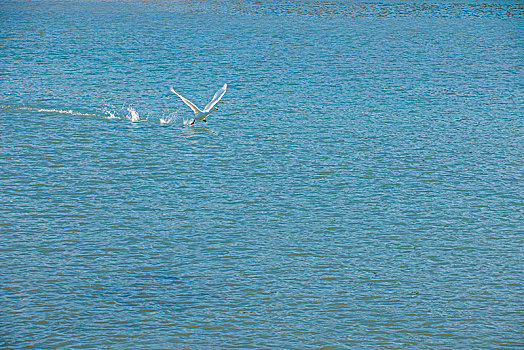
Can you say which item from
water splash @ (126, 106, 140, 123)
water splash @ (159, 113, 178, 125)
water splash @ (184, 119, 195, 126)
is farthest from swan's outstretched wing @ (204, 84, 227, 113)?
water splash @ (126, 106, 140, 123)

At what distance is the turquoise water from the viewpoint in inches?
539

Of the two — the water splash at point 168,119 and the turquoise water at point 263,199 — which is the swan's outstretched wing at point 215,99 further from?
the water splash at point 168,119

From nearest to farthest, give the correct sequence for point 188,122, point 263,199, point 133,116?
point 263,199 < point 133,116 < point 188,122

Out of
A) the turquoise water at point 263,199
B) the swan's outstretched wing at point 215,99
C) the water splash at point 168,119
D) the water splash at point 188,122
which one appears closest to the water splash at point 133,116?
the turquoise water at point 263,199

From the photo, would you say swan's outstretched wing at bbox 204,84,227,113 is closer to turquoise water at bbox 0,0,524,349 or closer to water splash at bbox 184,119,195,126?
turquoise water at bbox 0,0,524,349

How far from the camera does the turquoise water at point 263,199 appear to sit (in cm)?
1370

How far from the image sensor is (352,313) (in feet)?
45.7

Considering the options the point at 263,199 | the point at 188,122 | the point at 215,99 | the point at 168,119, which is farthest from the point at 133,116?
the point at 263,199

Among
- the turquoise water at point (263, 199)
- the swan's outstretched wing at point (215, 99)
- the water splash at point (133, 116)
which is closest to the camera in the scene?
the turquoise water at point (263, 199)

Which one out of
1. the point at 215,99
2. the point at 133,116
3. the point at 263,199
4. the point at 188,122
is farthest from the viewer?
the point at 188,122

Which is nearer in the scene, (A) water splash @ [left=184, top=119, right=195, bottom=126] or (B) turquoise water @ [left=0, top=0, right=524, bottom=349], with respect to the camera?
(B) turquoise water @ [left=0, top=0, right=524, bottom=349]

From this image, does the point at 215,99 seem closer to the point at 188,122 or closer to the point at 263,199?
the point at 188,122

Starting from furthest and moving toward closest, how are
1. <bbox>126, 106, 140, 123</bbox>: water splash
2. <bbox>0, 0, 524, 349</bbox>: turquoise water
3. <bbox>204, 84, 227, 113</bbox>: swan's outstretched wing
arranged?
1. <bbox>126, 106, 140, 123</bbox>: water splash
2. <bbox>204, 84, 227, 113</bbox>: swan's outstretched wing
3. <bbox>0, 0, 524, 349</bbox>: turquoise water

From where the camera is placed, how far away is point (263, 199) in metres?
19.8
